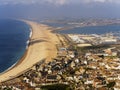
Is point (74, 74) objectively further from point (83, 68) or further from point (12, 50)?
point (12, 50)

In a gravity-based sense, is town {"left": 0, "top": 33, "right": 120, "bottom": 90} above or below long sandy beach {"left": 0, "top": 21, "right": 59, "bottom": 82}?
above

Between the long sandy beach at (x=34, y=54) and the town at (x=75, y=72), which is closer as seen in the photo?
the town at (x=75, y=72)

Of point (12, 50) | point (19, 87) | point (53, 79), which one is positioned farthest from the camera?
point (12, 50)

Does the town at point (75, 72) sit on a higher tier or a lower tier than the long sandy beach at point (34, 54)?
higher

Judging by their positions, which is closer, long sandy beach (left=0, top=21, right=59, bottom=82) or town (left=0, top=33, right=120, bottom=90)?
town (left=0, top=33, right=120, bottom=90)

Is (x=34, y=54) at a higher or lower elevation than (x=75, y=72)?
lower

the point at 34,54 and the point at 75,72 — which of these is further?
the point at 34,54

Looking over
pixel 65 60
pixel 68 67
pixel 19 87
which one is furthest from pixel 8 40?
pixel 19 87

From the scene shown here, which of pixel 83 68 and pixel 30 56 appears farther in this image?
pixel 30 56
